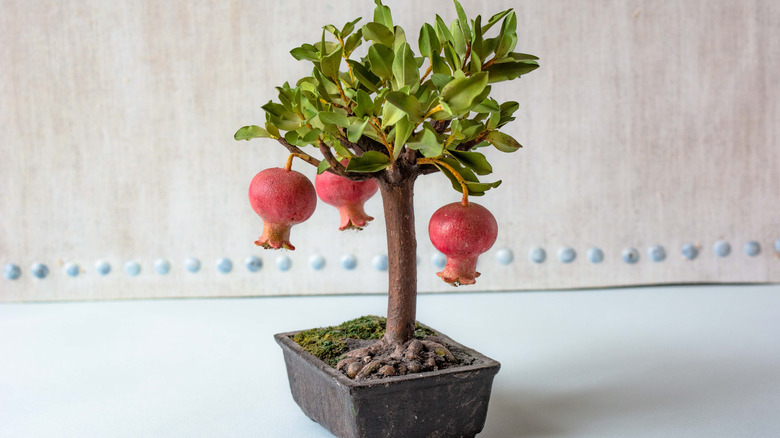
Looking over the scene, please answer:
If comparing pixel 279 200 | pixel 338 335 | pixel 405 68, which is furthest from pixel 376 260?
pixel 405 68

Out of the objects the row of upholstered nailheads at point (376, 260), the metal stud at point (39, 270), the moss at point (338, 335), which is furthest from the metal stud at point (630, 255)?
the metal stud at point (39, 270)

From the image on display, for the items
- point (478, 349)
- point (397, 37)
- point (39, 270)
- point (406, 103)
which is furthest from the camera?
point (39, 270)

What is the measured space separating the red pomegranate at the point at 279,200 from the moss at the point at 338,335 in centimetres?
12

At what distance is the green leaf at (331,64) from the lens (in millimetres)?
707

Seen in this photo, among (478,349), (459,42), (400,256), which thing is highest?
(459,42)

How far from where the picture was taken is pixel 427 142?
25.9 inches

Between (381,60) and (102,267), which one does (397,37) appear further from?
(102,267)

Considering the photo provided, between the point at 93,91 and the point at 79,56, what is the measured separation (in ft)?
0.23

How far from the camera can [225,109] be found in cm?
145

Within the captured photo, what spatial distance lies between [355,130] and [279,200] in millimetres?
132

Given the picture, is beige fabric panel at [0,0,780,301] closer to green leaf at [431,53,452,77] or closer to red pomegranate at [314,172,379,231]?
red pomegranate at [314,172,379,231]

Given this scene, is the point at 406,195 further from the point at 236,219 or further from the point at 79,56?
the point at 79,56

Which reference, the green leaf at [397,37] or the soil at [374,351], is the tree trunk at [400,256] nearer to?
the soil at [374,351]

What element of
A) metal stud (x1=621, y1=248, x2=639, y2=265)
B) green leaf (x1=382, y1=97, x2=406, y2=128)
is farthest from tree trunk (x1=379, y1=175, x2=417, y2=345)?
A: metal stud (x1=621, y1=248, x2=639, y2=265)
